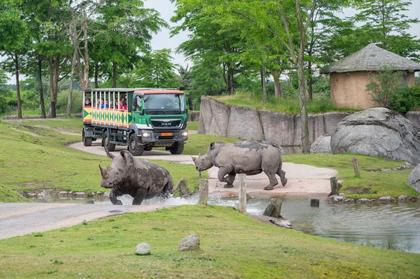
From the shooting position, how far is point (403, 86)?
180 ft

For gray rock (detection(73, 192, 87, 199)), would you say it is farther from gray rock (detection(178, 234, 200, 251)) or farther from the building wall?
the building wall

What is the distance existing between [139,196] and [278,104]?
3478cm

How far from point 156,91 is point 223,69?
28.6 metres

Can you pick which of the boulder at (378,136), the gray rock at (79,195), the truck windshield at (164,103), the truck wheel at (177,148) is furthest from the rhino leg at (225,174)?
the boulder at (378,136)

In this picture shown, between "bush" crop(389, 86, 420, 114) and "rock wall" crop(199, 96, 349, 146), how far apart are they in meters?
3.06

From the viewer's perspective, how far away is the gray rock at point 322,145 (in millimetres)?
49925

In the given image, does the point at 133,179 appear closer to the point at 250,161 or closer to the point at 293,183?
the point at 250,161

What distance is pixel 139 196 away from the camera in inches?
958

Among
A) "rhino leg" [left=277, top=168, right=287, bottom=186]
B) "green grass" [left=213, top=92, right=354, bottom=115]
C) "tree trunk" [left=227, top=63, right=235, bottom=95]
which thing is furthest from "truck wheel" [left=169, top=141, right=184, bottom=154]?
"tree trunk" [left=227, top=63, right=235, bottom=95]

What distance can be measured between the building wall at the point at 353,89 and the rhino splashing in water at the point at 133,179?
107 feet

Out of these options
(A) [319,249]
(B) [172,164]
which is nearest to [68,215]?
(A) [319,249]

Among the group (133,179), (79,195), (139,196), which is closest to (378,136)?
(79,195)

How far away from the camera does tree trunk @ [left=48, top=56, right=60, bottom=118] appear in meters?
75.4

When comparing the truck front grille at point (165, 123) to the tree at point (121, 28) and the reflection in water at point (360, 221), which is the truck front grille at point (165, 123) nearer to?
the reflection in water at point (360, 221)
